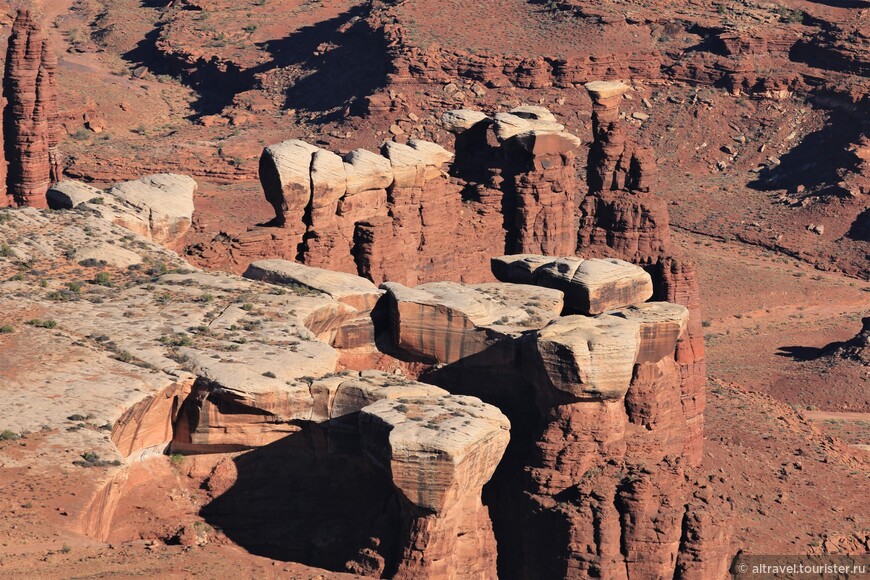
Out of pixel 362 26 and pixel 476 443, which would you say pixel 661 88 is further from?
pixel 476 443

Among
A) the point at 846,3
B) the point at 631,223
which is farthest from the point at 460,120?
the point at 846,3

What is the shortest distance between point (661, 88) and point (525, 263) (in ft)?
214

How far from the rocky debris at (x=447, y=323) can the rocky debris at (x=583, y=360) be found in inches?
97.4

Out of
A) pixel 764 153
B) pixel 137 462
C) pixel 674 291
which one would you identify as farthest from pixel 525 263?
pixel 764 153

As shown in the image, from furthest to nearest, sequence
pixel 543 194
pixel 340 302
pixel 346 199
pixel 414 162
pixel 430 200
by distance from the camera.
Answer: pixel 543 194, pixel 430 200, pixel 414 162, pixel 346 199, pixel 340 302

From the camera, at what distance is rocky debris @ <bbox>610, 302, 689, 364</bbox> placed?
51250mm

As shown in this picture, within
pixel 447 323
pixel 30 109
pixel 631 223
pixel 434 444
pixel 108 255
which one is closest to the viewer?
pixel 434 444

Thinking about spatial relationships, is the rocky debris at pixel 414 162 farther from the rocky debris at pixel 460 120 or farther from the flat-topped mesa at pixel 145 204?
the flat-topped mesa at pixel 145 204

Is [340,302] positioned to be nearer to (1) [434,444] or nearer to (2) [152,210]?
(2) [152,210]

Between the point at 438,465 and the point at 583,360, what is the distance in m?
5.61

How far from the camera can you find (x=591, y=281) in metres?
54.3

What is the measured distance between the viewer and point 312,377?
46.5 m

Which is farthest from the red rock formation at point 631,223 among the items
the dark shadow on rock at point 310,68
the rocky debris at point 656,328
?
the dark shadow on rock at point 310,68

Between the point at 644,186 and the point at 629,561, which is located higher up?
the point at 644,186
